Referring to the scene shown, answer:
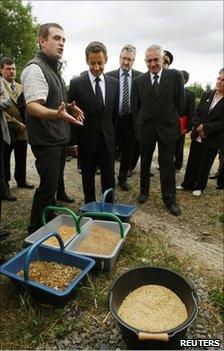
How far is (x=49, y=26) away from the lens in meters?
3.42

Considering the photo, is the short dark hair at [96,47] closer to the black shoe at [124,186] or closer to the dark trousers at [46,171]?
the dark trousers at [46,171]

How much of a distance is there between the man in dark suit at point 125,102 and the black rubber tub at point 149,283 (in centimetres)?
331

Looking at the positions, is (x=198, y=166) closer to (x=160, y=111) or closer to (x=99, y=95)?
(x=160, y=111)

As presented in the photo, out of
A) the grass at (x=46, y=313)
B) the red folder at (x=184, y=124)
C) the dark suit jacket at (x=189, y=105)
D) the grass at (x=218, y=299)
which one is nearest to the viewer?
the grass at (x=46, y=313)

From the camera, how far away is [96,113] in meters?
4.40

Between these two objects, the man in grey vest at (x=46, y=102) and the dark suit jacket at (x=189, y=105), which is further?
the dark suit jacket at (x=189, y=105)

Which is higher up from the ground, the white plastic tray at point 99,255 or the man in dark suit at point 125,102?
the man in dark suit at point 125,102

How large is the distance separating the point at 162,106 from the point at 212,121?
1.25 meters

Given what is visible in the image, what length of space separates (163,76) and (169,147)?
1.04 meters

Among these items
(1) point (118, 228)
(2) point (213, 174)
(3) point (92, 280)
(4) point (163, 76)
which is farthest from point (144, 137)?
(2) point (213, 174)

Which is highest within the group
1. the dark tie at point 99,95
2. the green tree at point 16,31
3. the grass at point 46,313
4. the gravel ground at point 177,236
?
the green tree at point 16,31

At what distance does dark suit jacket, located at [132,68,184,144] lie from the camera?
16.1 feet

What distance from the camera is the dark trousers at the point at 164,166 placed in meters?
5.10

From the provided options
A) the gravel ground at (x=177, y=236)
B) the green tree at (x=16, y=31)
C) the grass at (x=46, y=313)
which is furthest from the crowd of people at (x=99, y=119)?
the green tree at (x=16, y=31)
